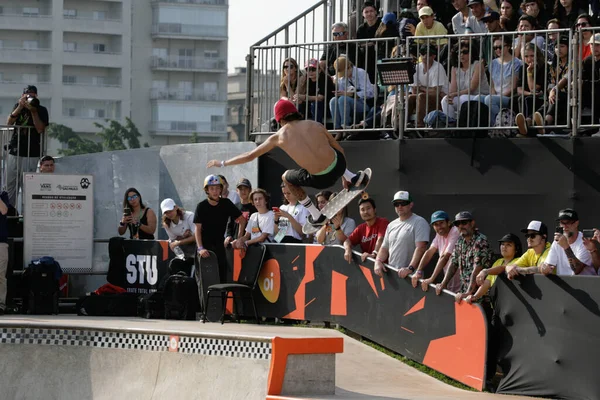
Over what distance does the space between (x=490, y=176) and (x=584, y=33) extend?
2.09 meters

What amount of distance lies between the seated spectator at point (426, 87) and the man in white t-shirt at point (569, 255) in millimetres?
3453

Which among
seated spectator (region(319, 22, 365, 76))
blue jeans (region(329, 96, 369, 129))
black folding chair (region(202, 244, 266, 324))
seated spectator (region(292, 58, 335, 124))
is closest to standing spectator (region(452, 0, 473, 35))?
seated spectator (region(319, 22, 365, 76))

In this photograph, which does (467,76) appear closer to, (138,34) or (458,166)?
(458,166)

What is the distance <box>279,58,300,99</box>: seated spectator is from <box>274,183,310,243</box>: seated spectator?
142 centimetres

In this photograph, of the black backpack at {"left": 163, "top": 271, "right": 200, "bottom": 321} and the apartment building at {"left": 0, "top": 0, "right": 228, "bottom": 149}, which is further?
the apartment building at {"left": 0, "top": 0, "right": 228, "bottom": 149}

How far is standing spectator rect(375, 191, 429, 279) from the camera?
1267cm

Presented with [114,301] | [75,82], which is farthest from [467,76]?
[75,82]

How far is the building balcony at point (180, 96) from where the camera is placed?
310 ft

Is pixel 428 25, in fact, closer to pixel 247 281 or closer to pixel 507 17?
pixel 507 17

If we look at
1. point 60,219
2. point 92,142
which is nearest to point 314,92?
point 60,219

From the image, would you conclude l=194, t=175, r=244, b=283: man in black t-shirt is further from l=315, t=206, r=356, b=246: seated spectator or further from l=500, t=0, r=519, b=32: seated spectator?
l=500, t=0, r=519, b=32: seated spectator

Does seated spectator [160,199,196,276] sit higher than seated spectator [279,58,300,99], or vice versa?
seated spectator [279,58,300,99]

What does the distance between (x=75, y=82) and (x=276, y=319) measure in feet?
255

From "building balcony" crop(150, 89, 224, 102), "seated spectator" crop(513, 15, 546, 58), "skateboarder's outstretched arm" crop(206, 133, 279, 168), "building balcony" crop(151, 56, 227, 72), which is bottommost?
"skateboarder's outstretched arm" crop(206, 133, 279, 168)
